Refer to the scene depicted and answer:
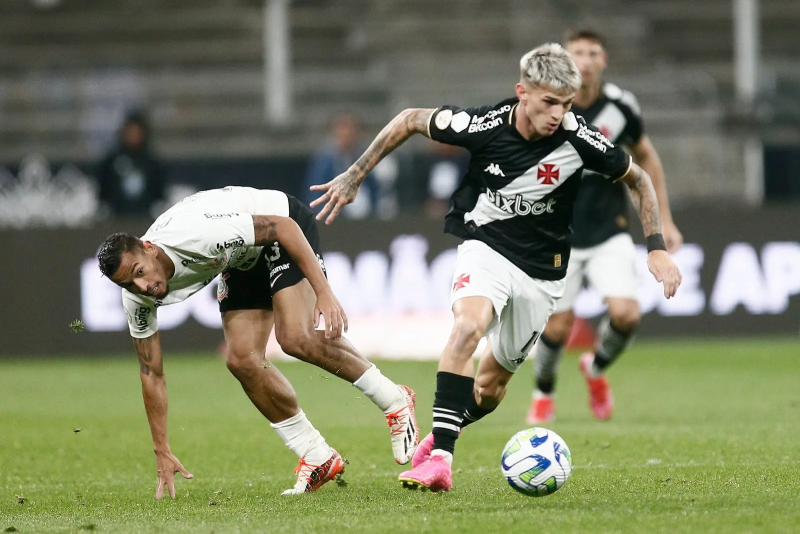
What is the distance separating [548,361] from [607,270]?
0.80 m

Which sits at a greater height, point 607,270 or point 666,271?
point 666,271

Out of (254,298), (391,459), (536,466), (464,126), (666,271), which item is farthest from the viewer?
(391,459)

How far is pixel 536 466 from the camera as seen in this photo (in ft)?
18.4

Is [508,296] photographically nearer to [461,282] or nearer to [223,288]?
[461,282]

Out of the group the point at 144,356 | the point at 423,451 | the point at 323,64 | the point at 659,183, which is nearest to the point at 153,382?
the point at 144,356

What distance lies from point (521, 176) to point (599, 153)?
41cm

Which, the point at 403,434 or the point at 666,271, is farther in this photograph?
the point at 403,434

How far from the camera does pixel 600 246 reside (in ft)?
30.4

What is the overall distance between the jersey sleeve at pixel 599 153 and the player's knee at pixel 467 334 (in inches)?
40.6

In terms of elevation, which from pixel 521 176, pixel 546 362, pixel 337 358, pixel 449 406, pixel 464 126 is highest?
pixel 464 126

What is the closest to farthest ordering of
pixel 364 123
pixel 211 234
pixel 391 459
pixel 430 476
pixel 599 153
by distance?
pixel 430 476
pixel 211 234
pixel 599 153
pixel 391 459
pixel 364 123

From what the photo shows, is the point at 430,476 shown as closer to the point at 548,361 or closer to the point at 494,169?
the point at 494,169

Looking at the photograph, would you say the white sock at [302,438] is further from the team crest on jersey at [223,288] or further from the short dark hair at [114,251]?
the short dark hair at [114,251]

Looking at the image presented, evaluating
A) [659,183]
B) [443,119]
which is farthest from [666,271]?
[659,183]
